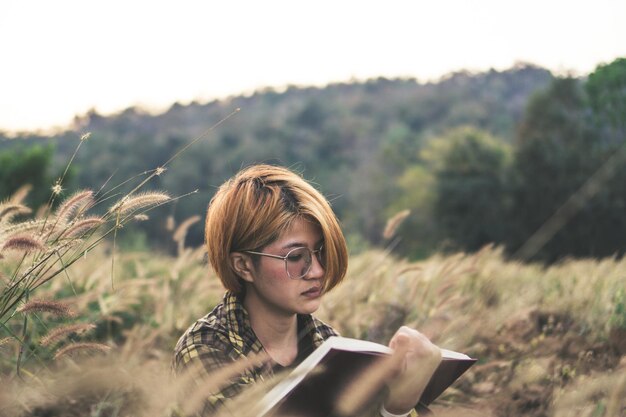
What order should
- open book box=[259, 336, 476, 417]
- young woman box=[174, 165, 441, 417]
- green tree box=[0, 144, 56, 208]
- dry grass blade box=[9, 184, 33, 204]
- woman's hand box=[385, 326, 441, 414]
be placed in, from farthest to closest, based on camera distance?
green tree box=[0, 144, 56, 208]
dry grass blade box=[9, 184, 33, 204]
young woman box=[174, 165, 441, 417]
woman's hand box=[385, 326, 441, 414]
open book box=[259, 336, 476, 417]

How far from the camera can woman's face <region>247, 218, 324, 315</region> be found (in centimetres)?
225

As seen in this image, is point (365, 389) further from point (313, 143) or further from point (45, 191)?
point (313, 143)

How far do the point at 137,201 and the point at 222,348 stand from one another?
0.54 meters

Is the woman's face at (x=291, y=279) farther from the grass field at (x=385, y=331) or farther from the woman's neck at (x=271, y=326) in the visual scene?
the grass field at (x=385, y=331)

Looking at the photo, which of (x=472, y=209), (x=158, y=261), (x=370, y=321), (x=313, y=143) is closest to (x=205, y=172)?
(x=313, y=143)

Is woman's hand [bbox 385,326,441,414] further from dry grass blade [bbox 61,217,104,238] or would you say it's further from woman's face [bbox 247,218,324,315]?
dry grass blade [bbox 61,217,104,238]

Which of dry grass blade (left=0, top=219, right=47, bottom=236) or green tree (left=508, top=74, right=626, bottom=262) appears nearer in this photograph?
dry grass blade (left=0, top=219, right=47, bottom=236)

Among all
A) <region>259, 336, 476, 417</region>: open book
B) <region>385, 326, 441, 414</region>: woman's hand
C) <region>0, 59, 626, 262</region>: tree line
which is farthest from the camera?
<region>0, 59, 626, 262</region>: tree line

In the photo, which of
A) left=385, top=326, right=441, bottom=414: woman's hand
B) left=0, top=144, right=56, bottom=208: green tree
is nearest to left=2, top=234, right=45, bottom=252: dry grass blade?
left=385, top=326, right=441, bottom=414: woman's hand

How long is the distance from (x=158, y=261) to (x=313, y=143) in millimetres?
50444

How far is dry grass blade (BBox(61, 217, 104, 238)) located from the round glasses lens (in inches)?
23.1

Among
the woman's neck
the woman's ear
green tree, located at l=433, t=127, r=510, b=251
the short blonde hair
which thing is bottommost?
green tree, located at l=433, t=127, r=510, b=251

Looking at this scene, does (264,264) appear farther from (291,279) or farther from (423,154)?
(423,154)

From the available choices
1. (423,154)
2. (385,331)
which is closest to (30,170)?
(385,331)
